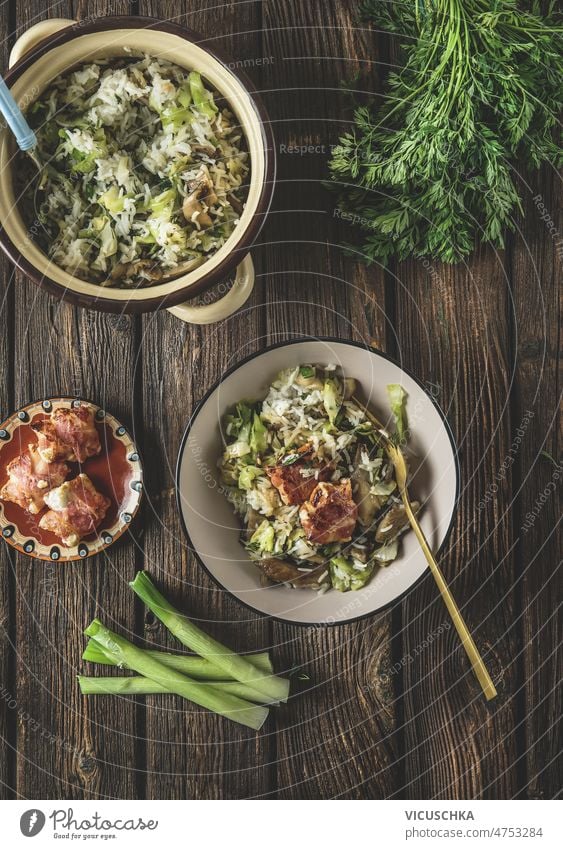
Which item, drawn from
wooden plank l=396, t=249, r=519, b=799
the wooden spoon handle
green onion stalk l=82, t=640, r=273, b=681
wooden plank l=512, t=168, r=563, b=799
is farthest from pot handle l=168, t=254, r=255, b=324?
green onion stalk l=82, t=640, r=273, b=681

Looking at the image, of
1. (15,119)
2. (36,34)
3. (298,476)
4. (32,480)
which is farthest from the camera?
(32,480)

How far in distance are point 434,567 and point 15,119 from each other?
1.18 meters

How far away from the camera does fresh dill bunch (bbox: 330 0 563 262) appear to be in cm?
142

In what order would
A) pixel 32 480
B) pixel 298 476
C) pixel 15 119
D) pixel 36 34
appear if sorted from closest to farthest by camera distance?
pixel 15 119
pixel 36 34
pixel 298 476
pixel 32 480

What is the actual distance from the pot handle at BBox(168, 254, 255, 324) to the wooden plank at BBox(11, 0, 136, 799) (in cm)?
24

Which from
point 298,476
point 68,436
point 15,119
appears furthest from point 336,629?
point 15,119

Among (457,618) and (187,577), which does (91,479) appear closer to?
(187,577)

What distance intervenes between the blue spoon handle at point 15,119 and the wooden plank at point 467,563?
85cm

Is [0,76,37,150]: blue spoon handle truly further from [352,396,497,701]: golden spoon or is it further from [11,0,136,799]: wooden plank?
[352,396,497,701]: golden spoon

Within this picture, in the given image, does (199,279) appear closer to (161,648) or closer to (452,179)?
(452,179)

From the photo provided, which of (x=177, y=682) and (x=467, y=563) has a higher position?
(x=467, y=563)

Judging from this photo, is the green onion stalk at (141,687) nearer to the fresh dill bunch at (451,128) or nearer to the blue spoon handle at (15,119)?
the fresh dill bunch at (451,128)

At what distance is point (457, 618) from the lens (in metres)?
1.60

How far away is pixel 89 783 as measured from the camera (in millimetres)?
1732
